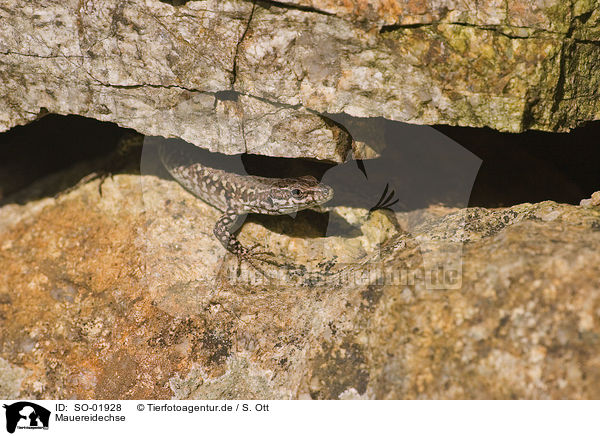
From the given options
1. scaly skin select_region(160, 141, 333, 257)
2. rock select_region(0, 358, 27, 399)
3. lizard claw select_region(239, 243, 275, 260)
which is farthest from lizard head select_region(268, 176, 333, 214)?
rock select_region(0, 358, 27, 399)

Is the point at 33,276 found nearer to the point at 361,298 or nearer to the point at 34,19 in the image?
the point at 34,19

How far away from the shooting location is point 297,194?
13.9 feet

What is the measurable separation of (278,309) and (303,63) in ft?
6.46

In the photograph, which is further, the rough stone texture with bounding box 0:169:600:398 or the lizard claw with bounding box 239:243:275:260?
the lizard claw with bounding box 239:243:275:260

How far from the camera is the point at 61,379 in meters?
3.72

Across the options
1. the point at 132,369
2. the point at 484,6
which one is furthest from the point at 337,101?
the point at 132,369

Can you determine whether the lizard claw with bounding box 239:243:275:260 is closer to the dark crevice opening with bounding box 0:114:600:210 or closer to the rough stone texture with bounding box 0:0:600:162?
the dark crevice opening with bounding box 0:114:600:210
